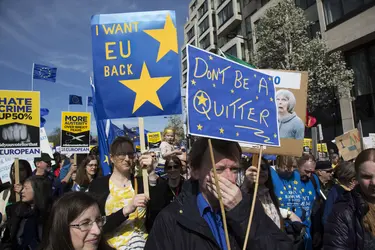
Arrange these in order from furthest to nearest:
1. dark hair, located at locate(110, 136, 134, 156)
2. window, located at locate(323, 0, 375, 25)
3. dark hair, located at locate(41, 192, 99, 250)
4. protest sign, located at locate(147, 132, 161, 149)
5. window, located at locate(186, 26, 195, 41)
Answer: window, located at locate(186, 26, 195, 41) → window, located at locate(323, 0, 375, 25) → protest sign, located at locate(147, 132, 161, 149) → dark hair, located at locate(110, 136, 134, 156) → dark hair, located at locate(41, 192, 99, 250)

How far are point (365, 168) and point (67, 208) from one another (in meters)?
2.34

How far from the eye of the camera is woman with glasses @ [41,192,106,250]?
2010mm

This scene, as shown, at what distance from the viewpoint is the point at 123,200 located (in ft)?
9.10

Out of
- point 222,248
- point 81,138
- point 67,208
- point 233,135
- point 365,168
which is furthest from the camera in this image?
point 81,138

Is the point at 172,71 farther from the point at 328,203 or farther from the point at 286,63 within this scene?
the point at 286,63

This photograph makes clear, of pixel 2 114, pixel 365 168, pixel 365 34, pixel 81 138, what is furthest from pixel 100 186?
pixel 365 34

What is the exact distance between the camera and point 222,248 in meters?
1.69

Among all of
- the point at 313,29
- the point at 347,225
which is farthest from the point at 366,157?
the point at 313,29

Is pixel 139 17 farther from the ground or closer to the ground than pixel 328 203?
farther from the ground

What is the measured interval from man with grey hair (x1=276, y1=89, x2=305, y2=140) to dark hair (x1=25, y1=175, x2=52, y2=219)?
9.43ft

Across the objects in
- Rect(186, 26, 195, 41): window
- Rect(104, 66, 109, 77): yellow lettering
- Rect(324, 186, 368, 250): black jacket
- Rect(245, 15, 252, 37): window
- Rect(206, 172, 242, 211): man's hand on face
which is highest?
Rect(186, 26, 195, 41): window

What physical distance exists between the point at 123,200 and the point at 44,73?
13967mm

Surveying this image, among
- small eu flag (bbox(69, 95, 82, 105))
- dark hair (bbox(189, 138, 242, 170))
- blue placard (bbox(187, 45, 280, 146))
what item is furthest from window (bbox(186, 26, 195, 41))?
dark hair (bbox(189, 138, 242, 170))

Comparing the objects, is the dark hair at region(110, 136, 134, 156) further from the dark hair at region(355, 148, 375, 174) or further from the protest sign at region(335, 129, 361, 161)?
the protest sign at region(335, 129, 361, 161)
